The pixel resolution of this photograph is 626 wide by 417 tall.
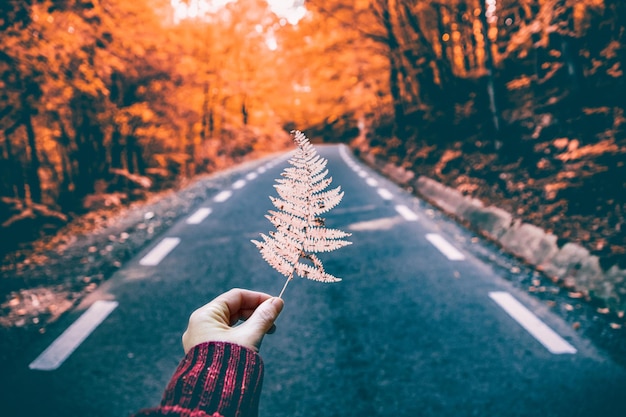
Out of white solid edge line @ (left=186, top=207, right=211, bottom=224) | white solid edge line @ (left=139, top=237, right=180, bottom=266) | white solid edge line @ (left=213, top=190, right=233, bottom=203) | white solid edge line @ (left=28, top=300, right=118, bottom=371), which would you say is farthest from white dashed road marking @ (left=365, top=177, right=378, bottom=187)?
white solid edge line @ (left=28, top=300, right=118, bottom=371)

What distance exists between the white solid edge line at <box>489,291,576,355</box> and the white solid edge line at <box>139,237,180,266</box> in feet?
13.4

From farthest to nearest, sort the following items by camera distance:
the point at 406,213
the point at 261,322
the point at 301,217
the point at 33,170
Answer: the point at 33,170 → the point at 406,213 → the point at 261,322 → the point at 301,217

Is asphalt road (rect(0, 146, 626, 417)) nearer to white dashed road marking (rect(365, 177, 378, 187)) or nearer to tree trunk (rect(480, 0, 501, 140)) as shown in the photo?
white dashed road marking (rect(365, 177, 378, 187))

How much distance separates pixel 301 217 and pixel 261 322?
39cm

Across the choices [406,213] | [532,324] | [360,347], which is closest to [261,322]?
[360,347]

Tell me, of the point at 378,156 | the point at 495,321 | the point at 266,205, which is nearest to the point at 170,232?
the point at 266,205

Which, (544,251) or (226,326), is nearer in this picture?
(226,326)

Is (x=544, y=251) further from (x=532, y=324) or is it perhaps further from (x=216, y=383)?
(x=216, y=383)

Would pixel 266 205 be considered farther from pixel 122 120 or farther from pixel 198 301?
pixel 122 120

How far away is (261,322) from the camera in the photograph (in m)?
1.09

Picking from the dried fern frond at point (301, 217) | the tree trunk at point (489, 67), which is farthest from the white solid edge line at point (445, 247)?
the tree trunk at point (489, 67)

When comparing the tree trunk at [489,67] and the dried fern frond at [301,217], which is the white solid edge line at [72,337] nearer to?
the dried fern frond at [301,217]

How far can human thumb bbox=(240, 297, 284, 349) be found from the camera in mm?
1080

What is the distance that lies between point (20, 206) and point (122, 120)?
4.64 m
